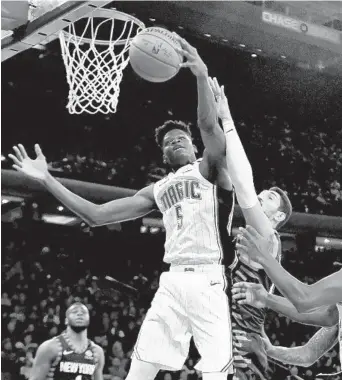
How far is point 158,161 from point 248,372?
1043cm

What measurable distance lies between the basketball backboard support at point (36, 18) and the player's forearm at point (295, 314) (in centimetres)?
259

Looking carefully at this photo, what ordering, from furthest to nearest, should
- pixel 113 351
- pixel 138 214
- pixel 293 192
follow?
pixel 293 192, pixel 113 351, pixel 138 214

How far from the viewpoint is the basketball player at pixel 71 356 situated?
611cm

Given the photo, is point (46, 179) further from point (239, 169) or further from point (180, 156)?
point (239, 169)

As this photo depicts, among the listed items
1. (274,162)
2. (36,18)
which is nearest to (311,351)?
(36,18)

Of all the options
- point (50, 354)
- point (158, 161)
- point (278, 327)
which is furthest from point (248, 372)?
point (158, 161)

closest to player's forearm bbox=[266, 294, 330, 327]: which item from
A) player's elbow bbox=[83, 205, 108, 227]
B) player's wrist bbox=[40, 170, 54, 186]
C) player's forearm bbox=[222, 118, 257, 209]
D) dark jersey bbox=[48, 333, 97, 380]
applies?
player's forearm bbox=[222, 118, 257, 209]

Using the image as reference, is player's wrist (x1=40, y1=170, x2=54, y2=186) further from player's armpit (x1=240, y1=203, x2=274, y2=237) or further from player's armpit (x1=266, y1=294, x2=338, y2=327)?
player's armpit (x1=266, y1=294, x2=338, y2=327)

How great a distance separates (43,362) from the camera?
20.0ft

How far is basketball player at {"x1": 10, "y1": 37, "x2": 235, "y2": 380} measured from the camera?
3803 mm

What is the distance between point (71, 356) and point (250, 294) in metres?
3.09

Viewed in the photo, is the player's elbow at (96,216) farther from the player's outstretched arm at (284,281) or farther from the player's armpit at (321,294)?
the player's armpit at (321,294)

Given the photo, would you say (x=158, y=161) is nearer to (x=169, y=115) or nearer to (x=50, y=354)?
(x=169, y=115)

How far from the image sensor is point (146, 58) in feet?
13.6
